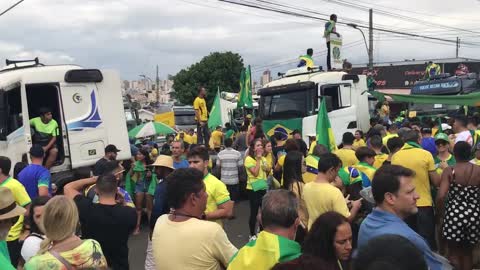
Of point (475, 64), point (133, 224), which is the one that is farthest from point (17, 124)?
point (475, 64)

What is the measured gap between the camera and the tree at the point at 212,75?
47688 mm

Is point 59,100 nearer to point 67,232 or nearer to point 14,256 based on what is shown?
point 14,256

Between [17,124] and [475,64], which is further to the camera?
[475,64]

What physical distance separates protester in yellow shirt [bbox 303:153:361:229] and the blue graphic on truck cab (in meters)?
5.79

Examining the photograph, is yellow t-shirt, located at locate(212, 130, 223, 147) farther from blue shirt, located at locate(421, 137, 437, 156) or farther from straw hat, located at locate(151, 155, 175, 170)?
straw hat, located at locate(151, 155, 175, 170)

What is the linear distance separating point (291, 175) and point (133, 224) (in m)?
1.67

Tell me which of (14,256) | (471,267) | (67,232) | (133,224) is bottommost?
(471,267)

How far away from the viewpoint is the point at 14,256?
4910mm

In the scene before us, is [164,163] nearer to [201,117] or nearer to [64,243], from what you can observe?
[64,243]

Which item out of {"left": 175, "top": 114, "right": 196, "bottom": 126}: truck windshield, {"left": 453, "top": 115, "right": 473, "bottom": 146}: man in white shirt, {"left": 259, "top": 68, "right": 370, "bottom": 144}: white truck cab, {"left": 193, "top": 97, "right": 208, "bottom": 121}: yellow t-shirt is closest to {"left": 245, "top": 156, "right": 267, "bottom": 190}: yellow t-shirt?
{"left": 453, "top": 115, "right": 473, "bottom": 146}: man in white shirt

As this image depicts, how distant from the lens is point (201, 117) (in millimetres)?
14742

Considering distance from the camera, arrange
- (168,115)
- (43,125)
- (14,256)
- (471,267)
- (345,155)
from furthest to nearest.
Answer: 1. (168,115)
2. (43,125)
3. (345,155)
4. (471,267)
5. (14,256)

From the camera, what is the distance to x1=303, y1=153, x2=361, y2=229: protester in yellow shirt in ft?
14.8

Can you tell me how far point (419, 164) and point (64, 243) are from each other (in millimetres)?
4342
